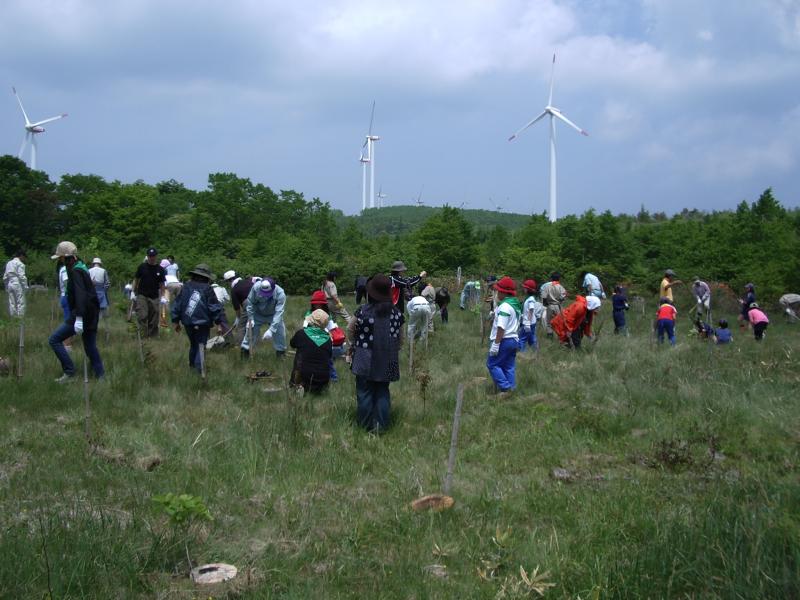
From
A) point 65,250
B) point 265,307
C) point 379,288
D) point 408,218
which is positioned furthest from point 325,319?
point 408,218

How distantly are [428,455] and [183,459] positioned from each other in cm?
234

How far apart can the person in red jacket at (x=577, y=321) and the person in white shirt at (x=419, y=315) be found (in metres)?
2.76

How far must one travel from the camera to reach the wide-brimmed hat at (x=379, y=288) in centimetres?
736

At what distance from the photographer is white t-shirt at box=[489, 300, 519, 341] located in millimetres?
8906

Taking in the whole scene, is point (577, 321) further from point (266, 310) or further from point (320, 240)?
point (320, 240)

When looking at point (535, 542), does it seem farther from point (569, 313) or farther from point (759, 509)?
point (569, 313)

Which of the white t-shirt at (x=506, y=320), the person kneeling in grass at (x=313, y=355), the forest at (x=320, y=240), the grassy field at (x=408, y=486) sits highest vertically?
the forest at (x=320, y=240)

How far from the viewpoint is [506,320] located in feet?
29.3

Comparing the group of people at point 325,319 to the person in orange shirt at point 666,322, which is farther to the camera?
the person in orange shirt at point 666,322

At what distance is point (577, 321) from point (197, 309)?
7.28m

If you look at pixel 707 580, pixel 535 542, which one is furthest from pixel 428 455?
pixel 707 580

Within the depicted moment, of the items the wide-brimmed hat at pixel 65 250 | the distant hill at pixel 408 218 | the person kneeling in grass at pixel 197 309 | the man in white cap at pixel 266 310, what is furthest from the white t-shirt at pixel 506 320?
the distant hill at pixel 408 218

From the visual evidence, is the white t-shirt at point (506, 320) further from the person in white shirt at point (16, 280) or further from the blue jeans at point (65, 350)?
the person in white shirt at point (16, 280)

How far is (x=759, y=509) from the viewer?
4.13 metres
